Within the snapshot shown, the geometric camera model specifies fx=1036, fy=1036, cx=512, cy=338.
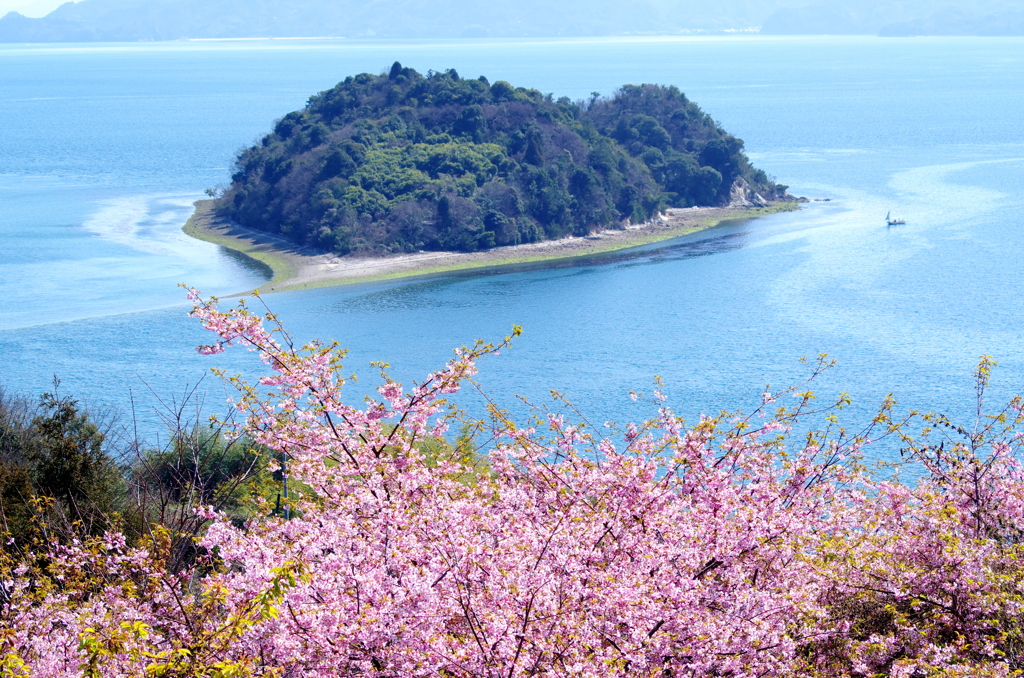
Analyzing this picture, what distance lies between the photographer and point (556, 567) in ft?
22.0

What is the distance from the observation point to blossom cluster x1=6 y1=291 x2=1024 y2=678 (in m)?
6.20

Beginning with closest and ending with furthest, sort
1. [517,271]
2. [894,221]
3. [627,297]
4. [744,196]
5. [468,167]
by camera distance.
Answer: [627,297] < [517,271] < [894,221] < [468,167] < [744,196]

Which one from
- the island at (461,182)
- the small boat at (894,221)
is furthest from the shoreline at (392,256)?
the small boat at (894,221)

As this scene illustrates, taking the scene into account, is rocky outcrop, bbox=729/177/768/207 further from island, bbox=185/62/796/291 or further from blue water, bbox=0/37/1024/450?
blue water, bbox=0/37/1024/450

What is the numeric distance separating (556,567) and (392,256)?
53.3 metres

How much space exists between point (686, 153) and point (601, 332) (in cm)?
3863

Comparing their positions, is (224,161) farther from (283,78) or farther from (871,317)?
(283,78)

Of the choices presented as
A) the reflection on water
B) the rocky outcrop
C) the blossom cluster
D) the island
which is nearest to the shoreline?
the island

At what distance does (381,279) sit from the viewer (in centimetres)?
5488

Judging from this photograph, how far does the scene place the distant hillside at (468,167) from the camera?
202ft

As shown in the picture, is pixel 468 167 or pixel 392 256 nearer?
pixel 392 256

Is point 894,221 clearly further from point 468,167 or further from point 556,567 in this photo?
point 556,567

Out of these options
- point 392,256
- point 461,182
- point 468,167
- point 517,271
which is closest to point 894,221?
point 517,271

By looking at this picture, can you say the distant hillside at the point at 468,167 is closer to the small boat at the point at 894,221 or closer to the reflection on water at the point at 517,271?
the reflection on water at the point at 517,271
